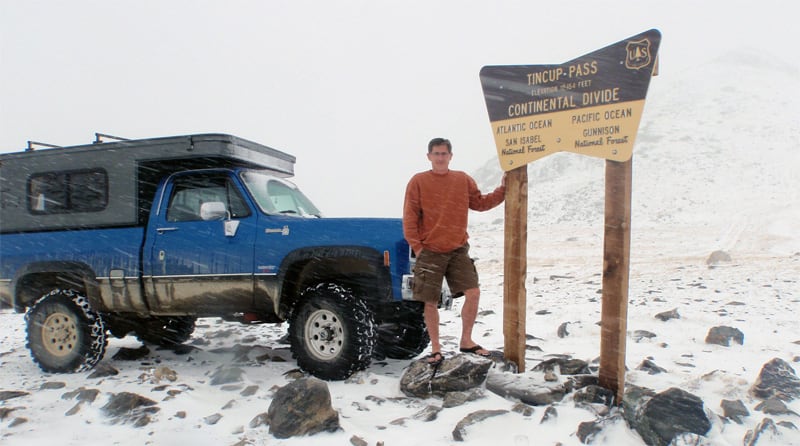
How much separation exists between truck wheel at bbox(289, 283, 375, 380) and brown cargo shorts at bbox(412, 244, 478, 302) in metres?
0.62

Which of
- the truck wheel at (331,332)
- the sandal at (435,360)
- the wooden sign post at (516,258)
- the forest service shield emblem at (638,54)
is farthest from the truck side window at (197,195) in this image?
the forest service shield emblem at (638,54)

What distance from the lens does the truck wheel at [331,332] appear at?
16.0 feet

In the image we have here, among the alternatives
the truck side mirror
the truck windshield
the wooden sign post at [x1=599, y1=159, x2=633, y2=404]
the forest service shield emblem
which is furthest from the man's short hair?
the truck side mirror

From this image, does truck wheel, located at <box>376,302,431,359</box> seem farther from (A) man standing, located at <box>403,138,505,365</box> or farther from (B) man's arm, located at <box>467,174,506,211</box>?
(B) man's arm, located at <box>467,174,506,211</box>

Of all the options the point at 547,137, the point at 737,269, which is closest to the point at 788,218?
the point at 737,269

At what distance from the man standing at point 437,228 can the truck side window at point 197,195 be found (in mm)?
2048

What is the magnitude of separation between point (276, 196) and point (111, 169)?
6.36 feet

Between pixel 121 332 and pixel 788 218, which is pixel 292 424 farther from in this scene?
pixel 788 218

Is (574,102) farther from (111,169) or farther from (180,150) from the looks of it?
(111,169)

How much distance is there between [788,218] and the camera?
24.2 meters

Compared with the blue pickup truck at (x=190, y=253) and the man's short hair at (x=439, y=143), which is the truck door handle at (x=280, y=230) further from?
the man's short hair at (x=439, y=143)

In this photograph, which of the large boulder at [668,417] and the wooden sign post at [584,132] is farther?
the wooden sign post at [584,132]

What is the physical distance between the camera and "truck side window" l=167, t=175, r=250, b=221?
5523 millimetres

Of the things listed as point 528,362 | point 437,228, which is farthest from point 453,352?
point 437,228
